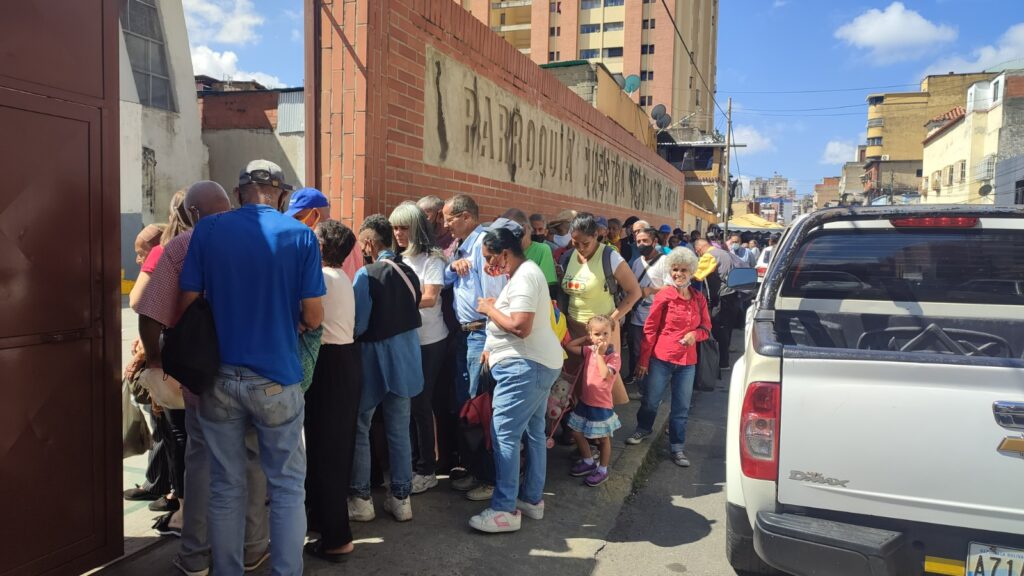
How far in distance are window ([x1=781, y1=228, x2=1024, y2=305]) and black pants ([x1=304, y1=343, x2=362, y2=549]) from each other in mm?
2692

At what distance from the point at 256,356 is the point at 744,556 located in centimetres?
215

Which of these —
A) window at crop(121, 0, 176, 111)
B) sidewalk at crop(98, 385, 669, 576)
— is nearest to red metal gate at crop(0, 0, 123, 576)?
sidewalk at crop(98, 385, 669, 576)

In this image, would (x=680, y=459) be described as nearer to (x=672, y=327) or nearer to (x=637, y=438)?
(x=637, y=438)

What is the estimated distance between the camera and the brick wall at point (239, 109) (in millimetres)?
23406

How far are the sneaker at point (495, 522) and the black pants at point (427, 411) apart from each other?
0.66 meters

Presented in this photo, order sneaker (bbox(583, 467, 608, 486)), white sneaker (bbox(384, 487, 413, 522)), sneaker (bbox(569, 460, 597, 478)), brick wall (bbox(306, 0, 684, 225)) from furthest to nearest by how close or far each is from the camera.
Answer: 1. brick wall (bbox(306, 0, 684, 225))
2. sneaker (bbox(569, 460, 597, 478))
3. sneaker (bbox(583, 467, 608, 486))
4. white sneaker (bbox(384, 487, 413, 522))

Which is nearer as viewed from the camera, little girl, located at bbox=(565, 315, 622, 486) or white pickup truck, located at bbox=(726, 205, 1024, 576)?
white pickup truck, located at bbox=(726, 205, 1024, 576)

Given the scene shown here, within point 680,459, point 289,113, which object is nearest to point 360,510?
point 680,459

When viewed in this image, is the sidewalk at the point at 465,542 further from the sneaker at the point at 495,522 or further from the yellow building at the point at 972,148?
the yellow building at the point at 972,148

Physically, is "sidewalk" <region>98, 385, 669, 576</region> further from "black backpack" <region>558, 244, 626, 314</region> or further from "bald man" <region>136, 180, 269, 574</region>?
"black backpack" <region>558, 244, 626, 314</region>

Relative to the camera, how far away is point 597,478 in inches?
176

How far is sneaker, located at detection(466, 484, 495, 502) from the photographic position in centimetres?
412

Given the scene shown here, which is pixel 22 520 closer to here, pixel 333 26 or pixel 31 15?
pixel 31 15

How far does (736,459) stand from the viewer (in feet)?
8.86
